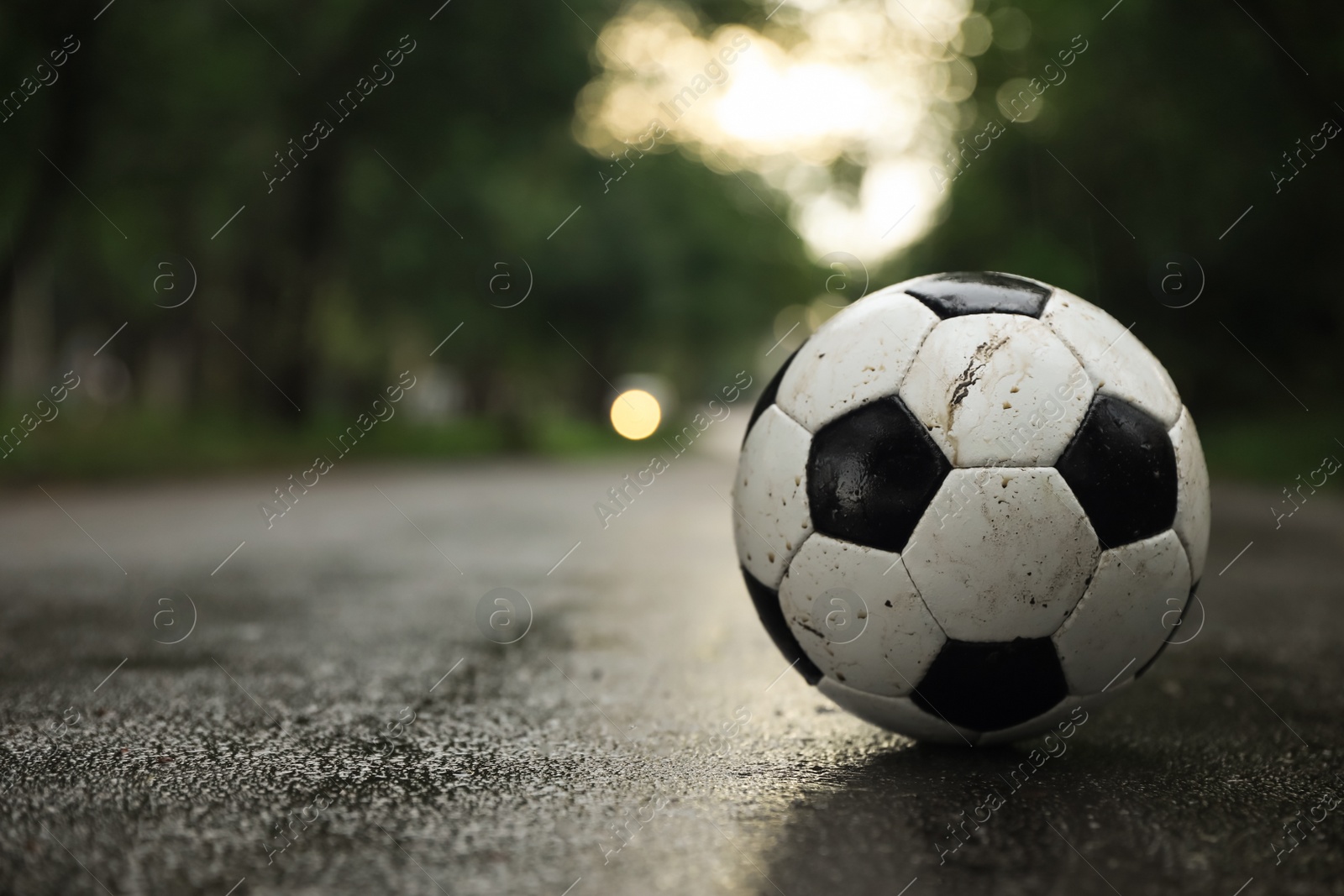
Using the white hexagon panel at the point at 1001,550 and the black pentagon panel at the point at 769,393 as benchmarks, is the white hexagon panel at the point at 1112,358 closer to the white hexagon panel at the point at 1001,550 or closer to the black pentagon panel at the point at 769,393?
the white hexagon panel at the point at 1001,550

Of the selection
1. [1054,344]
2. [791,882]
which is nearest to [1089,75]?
[1054,344]

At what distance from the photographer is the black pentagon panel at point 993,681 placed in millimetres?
2582

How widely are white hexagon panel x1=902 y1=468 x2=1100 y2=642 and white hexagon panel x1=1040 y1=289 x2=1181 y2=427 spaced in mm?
332

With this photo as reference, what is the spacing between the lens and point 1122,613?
8.59ft

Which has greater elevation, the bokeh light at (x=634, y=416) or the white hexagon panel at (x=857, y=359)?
the white hexagon panel at (x=857, y=359)

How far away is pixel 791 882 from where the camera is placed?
2.03 metres

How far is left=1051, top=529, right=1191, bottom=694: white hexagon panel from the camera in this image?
8.47 ft

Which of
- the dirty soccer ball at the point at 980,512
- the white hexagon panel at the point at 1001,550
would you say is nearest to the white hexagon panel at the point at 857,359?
the dirty soccer ball at the point at 980,512

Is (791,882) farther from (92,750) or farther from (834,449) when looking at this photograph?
(92,750)

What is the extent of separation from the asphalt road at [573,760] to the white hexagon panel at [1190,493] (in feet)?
1.89

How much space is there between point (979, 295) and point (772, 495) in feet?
2.48

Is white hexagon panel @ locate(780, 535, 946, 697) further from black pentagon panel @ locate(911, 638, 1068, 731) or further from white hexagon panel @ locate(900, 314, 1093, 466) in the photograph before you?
white hexagon panel @ locate(900, 314, 1093, 466)

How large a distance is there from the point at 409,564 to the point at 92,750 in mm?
4252

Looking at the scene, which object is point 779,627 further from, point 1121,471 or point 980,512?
point 1121,471
